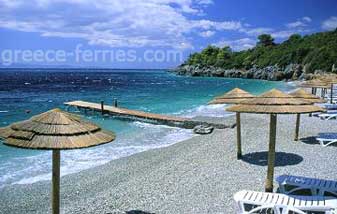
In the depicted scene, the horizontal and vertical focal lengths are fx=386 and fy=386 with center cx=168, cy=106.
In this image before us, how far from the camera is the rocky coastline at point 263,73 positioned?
79.1 m

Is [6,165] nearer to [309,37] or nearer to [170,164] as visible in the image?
[170,164]

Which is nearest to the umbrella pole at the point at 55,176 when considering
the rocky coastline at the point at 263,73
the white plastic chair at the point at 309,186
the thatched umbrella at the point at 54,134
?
the thatched umbrella at the point at 54,134

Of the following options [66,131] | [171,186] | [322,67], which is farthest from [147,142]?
[322,67]

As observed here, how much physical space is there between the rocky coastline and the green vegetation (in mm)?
2245

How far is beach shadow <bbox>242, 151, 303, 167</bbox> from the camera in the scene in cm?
1080

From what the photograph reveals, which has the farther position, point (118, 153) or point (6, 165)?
point (118, 153)

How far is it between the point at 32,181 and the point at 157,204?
502 cm

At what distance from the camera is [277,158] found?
37.1 feet

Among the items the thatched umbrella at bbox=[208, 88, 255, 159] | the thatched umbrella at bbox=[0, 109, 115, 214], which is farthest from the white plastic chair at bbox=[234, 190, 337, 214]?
the thatched umbrella at bbox=[208, 88, 255, 159]

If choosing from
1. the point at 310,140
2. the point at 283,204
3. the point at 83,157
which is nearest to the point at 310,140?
the point at 310,140

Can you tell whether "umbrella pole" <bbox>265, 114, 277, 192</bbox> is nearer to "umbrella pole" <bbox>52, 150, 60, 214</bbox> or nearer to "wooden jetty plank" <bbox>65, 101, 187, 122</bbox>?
"umbrella pole" <bbox>52, 150, 60, 214</bbox>

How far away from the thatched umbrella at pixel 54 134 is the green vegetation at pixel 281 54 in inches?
2919

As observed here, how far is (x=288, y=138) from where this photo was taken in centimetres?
1451

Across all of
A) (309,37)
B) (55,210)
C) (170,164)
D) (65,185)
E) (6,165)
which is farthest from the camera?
(309,37)
